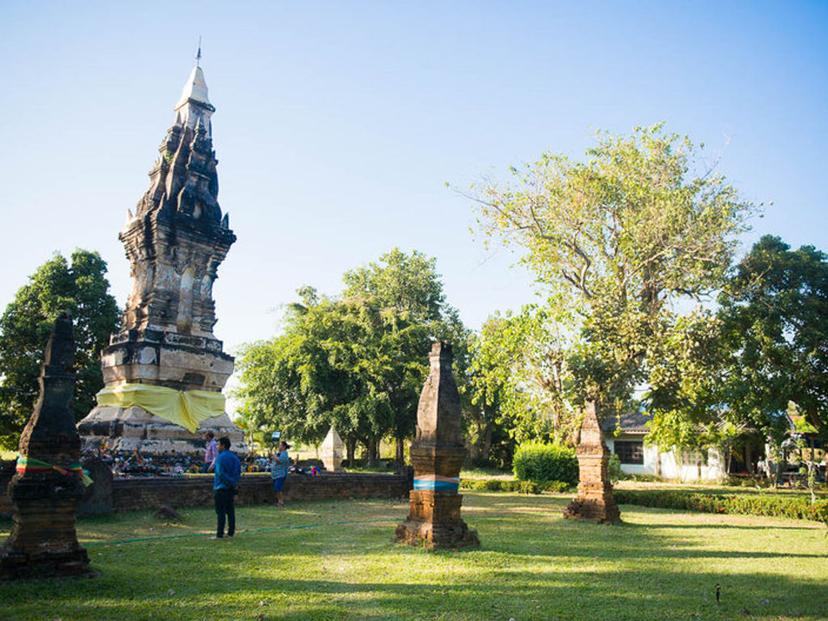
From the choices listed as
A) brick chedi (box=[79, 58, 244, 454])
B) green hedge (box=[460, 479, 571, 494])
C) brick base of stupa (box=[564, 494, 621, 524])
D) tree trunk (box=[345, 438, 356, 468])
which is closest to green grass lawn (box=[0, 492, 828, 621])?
brick base of stupa (box=[564, 494, 621, 524])

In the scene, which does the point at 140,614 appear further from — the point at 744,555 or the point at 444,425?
the point at 744,555

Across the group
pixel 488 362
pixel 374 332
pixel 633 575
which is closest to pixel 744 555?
pixel 633 575

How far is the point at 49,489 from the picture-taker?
6660 millimetres

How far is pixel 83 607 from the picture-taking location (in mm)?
5617

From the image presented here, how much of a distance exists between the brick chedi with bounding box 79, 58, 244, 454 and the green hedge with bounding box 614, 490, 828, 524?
12.3m

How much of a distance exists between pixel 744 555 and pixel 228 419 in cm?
1445

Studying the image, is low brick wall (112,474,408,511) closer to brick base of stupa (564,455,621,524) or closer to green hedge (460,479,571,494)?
brick base of stupa (564,455,621,524)

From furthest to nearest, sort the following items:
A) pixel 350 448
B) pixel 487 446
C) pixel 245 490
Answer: pixel 487 446, pixel 350 448, pixel 245 490

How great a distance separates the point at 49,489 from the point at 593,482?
1039 cm

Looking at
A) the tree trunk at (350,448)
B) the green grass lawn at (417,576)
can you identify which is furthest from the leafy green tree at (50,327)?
the green grass lawn at (417,576)

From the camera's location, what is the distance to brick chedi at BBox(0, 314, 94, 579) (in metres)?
6.43

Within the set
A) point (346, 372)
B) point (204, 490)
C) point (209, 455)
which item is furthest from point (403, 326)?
point (204, 490)

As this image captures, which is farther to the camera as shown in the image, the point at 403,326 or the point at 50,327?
the point at 403,326

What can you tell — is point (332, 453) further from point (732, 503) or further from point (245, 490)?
point (732, 503)
